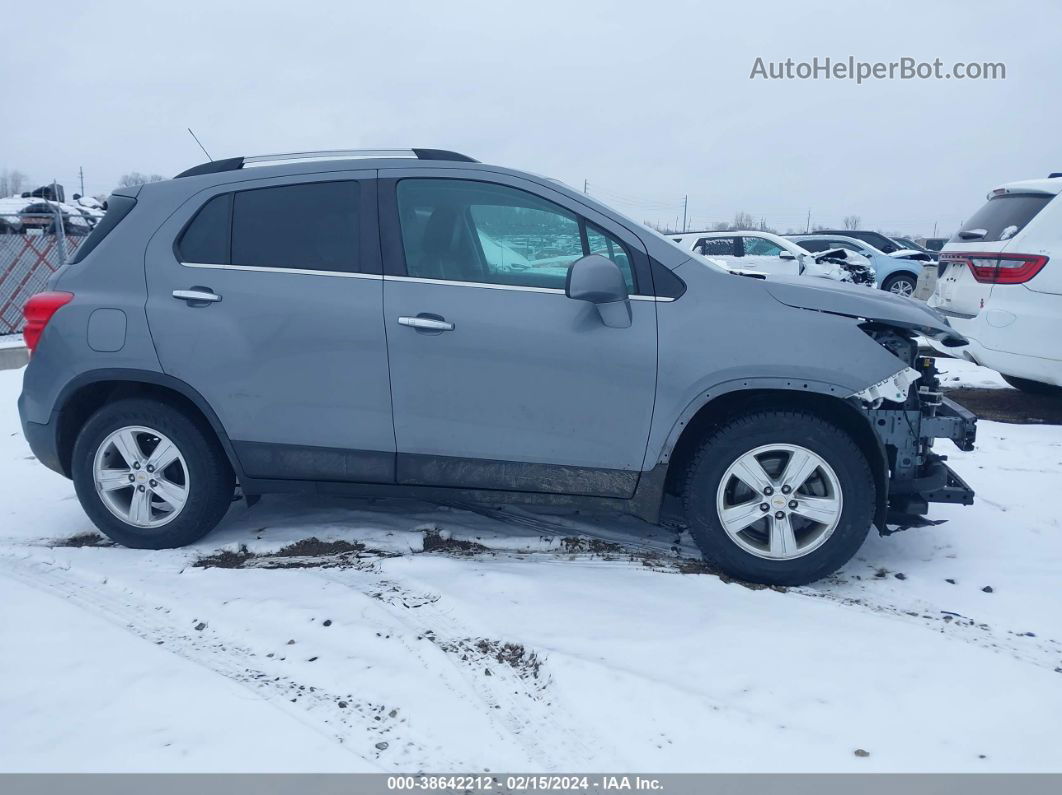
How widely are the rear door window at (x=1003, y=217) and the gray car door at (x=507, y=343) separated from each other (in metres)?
4.13

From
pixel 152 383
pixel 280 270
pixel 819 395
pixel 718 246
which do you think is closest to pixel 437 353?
pixel 280 270

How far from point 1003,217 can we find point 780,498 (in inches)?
168

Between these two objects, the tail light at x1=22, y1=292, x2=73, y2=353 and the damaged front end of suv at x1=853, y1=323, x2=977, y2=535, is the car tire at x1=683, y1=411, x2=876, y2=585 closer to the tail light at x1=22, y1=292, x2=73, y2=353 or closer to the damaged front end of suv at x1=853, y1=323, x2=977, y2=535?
the damaged front end of suv at x1=853, y1=323, x2=977, y2=535

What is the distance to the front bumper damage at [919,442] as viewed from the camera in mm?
3553

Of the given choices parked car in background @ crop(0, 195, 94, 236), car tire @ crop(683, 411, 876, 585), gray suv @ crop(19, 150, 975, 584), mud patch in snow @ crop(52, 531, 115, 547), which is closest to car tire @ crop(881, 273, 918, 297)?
gray suv @ crop(19, 150, 975, 584)

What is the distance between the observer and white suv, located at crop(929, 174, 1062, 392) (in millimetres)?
5723

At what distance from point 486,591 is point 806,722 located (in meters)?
1.43

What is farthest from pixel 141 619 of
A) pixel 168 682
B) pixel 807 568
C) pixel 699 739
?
pixel 807 568

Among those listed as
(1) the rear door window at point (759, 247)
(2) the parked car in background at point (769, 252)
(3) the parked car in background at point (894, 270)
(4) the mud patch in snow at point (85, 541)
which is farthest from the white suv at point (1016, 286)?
(3) the parked car in background at point (894, 270)

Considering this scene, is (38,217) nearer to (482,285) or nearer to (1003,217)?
(482,285)

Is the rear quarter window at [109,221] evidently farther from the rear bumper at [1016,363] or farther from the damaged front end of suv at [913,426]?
the rear bumper at [1016,363]

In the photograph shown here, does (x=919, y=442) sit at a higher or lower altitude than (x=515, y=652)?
higher

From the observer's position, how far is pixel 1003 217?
6.31 m

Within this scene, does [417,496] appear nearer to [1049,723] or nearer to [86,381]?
[86,381]
